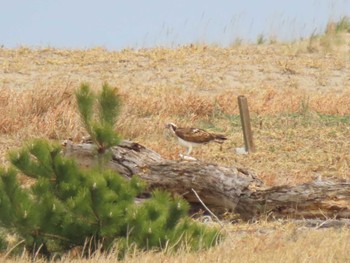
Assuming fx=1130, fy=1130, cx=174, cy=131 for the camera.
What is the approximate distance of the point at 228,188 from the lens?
11320mm

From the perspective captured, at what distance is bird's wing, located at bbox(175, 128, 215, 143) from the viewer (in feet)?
44.7

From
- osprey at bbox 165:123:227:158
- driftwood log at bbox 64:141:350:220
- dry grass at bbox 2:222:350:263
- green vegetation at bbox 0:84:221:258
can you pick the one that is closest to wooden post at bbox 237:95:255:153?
osprey at bbox 165:123:227:158

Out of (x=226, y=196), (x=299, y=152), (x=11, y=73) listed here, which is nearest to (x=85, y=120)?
(x=226, y=196)

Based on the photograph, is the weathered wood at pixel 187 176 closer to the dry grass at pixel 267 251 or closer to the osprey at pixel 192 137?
the osprey at pixel 192 137

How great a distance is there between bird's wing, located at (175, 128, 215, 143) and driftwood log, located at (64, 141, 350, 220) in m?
1.63

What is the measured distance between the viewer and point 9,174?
8242 mm

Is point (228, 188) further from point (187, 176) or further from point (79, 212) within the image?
point (79, 212)

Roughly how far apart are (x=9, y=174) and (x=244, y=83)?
16429 millimetres

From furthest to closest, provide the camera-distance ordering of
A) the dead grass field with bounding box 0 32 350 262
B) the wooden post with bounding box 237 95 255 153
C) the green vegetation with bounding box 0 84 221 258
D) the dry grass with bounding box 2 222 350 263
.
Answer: the wooden post with bounding box 237 95 255 153
the dead grass field with bounding box 0 32 350 262
the green vegetation with bounding box 0 84 221 258
the dry grass with bounding box 2 222 350 263

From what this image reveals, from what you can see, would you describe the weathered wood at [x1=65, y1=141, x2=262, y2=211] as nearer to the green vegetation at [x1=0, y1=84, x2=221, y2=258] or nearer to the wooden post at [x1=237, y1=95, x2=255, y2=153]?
the green vegetation at [x1=0, y1=84, x2=221, y2=258]

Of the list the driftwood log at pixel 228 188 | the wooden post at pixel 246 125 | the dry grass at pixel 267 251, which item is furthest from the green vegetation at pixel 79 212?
the wooden post at pixel 246 125

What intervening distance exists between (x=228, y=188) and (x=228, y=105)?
9.23 m

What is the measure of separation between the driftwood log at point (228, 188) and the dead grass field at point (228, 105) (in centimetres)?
59

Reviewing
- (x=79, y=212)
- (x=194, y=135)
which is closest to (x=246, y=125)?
(x=194, y=135)
